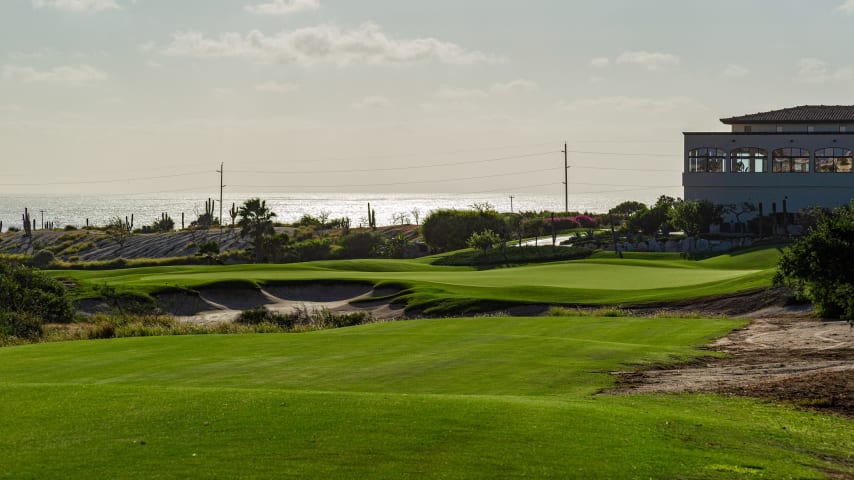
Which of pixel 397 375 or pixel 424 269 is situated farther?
pixel 424 269

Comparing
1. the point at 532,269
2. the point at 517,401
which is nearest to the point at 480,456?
the point at 517,401

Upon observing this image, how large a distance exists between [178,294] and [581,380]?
34953 millimetres

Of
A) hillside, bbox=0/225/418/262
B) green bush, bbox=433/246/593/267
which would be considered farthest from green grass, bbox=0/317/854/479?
hillside, bbox=0/225/418/262

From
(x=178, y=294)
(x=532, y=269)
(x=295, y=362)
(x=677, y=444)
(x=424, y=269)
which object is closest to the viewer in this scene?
(x=677, y=444)

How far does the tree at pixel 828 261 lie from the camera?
901 inches

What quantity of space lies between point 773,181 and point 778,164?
1.99m

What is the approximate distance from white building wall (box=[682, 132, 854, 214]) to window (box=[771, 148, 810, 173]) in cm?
42

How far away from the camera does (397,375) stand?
72.9 feet

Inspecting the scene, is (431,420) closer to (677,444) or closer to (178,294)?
(677,444)

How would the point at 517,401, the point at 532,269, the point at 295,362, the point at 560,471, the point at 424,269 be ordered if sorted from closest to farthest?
the point at 560,471, the point at 517,401, the point at 295,362, the point at 532,269, the point at 424,269

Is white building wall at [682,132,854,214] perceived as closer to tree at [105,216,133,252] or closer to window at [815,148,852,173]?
window at [815,148,852,173]

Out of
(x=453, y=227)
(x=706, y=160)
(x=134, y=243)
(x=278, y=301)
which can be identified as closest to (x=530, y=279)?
(x=278, y=301)

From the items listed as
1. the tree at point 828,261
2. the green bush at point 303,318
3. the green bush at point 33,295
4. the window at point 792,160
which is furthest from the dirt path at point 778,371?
the window at point 792,160

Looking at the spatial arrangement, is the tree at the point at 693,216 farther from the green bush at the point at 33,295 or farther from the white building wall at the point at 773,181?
the green bush at the point at 33,295
